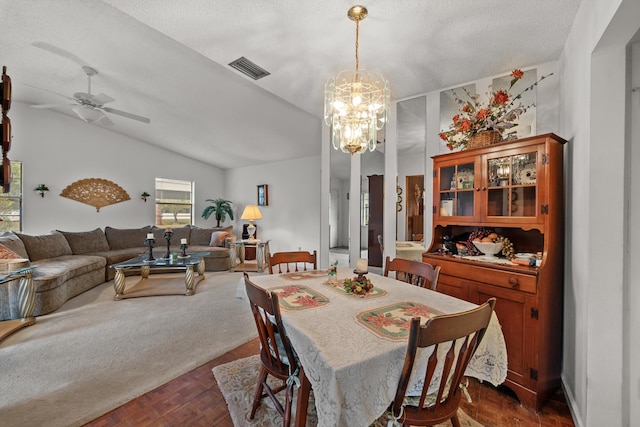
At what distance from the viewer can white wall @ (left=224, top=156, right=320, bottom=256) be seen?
19.5 ft

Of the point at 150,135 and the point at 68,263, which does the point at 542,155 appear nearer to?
the point at 68,263

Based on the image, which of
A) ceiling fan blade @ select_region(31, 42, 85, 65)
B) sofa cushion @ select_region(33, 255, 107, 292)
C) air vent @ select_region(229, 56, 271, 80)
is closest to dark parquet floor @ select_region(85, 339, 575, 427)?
sofa cushion @ select_region(33, 255, 107, 292)

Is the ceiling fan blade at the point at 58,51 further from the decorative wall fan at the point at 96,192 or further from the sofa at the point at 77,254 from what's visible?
the decorative wall fan at the point at 96,192

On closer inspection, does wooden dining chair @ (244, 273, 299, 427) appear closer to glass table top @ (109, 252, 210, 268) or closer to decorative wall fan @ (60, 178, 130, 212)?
glass table top @ (109, 252, 210, 268)

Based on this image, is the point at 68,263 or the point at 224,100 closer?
the point at 68,263

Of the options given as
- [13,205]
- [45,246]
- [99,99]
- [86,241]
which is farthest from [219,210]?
[99,99]

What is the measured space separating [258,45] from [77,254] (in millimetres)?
4828

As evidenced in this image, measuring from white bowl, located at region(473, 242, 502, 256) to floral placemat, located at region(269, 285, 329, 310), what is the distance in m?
1.38

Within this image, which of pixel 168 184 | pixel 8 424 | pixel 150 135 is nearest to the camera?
pixel 8 424

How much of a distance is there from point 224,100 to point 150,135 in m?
2.93

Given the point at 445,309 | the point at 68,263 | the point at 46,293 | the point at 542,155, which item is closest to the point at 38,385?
the point at 46,293

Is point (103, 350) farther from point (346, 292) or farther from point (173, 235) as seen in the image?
point (173, 235)

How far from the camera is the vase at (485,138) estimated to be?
204 cm

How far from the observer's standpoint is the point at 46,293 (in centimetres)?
304
